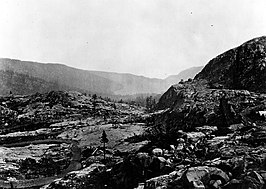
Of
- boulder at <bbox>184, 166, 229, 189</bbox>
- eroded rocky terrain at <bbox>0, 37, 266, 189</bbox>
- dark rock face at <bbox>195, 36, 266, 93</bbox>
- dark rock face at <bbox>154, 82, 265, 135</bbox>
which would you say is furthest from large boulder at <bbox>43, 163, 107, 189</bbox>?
dark rock face at <bbox>195, 36, 266, 93</bbox>

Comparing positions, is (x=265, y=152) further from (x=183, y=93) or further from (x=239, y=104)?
(x=183, y=93)

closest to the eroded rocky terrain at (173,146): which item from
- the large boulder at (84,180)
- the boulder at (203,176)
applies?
the boulder at (203,176)

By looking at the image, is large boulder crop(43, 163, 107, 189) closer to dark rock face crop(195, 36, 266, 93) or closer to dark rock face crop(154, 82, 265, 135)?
dark rock face crop(154, 82, 265, 135)

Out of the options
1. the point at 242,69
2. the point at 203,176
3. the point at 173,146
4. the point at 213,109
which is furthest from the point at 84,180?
the point at 242,69

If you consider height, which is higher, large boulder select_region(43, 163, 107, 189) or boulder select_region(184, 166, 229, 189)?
boulder select_region(184, 166, 229, 189)

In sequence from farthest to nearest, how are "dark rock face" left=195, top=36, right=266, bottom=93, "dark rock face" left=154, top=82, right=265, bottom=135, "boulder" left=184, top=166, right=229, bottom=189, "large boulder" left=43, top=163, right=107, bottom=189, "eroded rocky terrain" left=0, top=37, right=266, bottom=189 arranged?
"dark rock face" left=195, top=36, right=266, bottom=93
"dark rock face" left=154, top=82, right=265, bottom=135
"large boulder" left=43, top=163, right=107, bottom=189
"eroded rocky terrain" left=0, top=37, right=266, bottom=189
"boulder" left=184, top=166, right=229, bottom=189

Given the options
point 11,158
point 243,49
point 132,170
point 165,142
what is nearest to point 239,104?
point 165,142

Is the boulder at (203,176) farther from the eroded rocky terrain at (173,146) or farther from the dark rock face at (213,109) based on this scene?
the dark rock face at (213,109)

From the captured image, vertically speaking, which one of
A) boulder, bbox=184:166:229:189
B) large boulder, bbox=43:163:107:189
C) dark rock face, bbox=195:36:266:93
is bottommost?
large boulder, bbox=43:163:107:189
